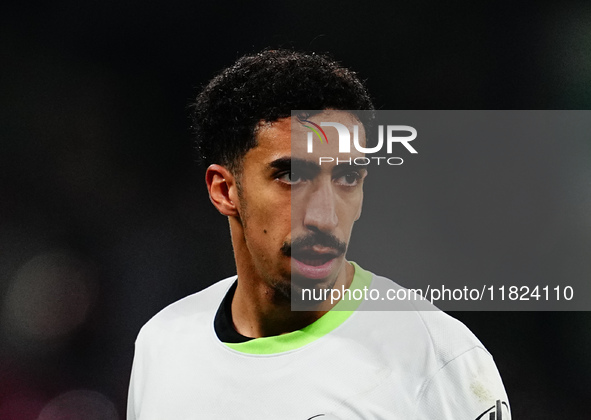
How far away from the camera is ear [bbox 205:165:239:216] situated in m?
1.72

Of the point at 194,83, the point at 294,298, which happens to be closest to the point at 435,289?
the point at 294,298

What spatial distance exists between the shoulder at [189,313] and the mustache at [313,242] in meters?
0.55

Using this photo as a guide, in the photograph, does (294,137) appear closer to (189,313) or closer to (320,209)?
(320,209)

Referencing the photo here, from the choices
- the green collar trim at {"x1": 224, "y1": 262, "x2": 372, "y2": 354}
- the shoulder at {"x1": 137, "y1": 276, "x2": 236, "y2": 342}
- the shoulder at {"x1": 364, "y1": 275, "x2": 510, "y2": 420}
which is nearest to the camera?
the shoulder at {"x1": 364, "y1": 275, "x2": 510, "y2": 420}

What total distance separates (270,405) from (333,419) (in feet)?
0.70

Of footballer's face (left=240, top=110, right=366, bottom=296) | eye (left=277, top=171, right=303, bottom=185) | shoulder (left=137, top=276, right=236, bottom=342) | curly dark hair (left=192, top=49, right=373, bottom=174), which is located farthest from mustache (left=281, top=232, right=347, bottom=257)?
shoulder (left=137, top=276, right=236, bottom=342)

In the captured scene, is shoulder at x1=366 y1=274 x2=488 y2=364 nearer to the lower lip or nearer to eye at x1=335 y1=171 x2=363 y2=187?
the lower lip

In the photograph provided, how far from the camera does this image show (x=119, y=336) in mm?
3053

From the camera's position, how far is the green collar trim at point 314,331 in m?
1.67

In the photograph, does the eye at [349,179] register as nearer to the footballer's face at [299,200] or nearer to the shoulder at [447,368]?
the footballer's face at [299,200]

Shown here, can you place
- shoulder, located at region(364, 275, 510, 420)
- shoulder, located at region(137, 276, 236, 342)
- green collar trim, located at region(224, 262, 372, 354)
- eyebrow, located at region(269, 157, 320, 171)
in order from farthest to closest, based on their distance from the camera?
shoulder, located at region(137, 276, 236, 342) < green collar trim, located at region(224, 262, 372, 354) < eyebrow, located at region(269, 157, 320, 171) < shoulder, located at region(364, 275, 510, 420)

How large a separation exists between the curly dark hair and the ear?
0.03 metres

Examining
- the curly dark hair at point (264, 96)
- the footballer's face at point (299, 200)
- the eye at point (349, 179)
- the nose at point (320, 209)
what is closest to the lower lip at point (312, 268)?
the footballer's face at point (299, 200)

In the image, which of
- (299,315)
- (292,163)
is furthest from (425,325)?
(292,163)
